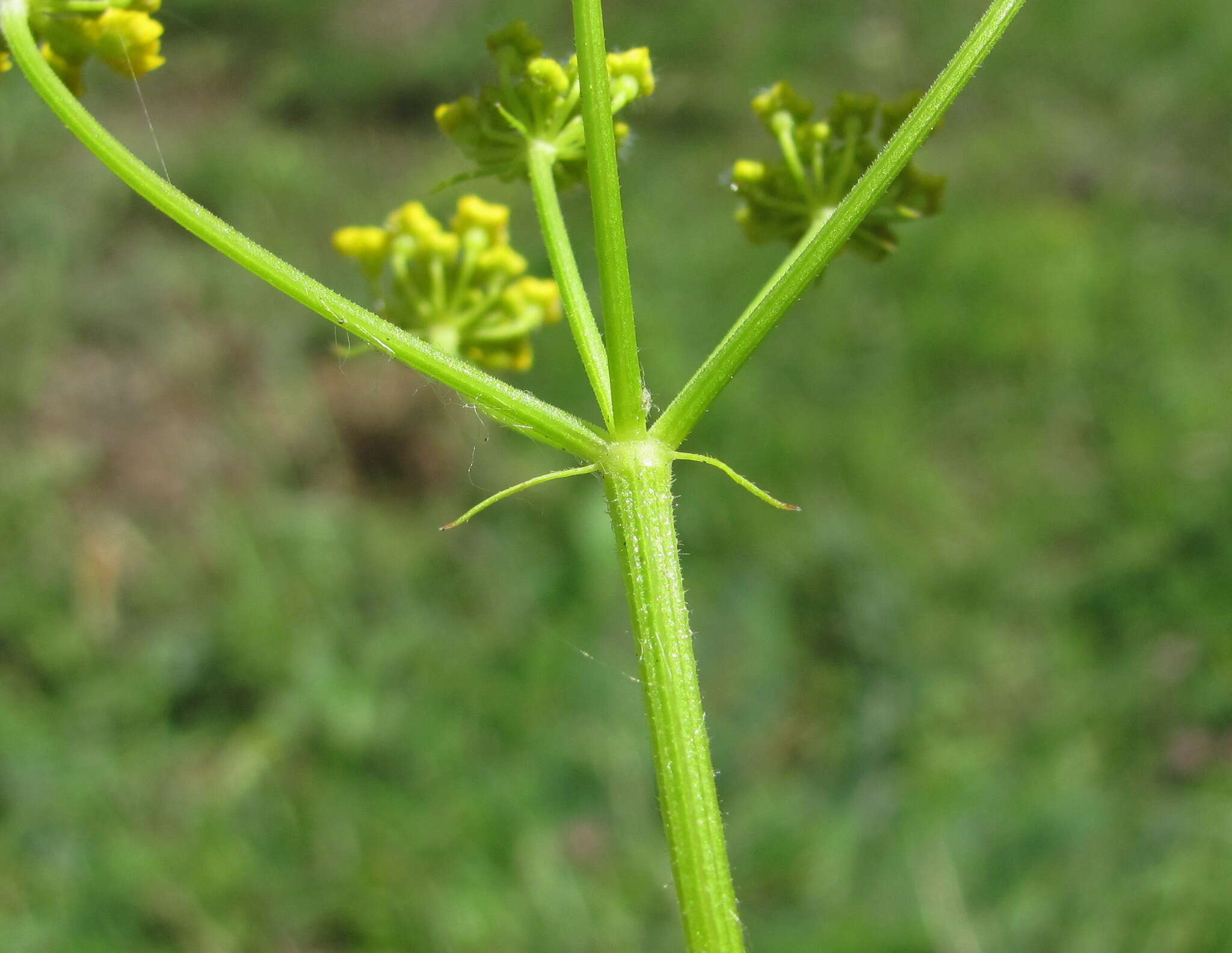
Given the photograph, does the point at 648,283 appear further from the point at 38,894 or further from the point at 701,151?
the point at 38,894

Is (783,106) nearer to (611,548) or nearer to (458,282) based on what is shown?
(458,282)

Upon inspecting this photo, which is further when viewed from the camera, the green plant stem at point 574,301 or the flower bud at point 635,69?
the flower bud at point 635,69

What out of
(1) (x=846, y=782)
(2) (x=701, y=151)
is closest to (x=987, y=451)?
(1) (x=846, y=782)

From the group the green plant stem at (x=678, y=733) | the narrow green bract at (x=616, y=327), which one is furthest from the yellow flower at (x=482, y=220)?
the green plant stem at (x=678, y=733)

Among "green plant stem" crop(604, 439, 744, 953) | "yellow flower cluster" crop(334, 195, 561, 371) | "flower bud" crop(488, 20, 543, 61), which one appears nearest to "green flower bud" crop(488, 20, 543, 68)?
"flower bud" crop(488, 20, 543, 61)

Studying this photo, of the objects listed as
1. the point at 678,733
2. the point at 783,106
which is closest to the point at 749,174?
the point at 783,106

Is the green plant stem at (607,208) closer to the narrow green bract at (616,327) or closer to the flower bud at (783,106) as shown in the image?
the narrow green bract at (616,327)

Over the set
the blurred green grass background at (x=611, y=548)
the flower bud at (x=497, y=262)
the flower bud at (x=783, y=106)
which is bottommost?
the flower bud at (x=497, y=262)
